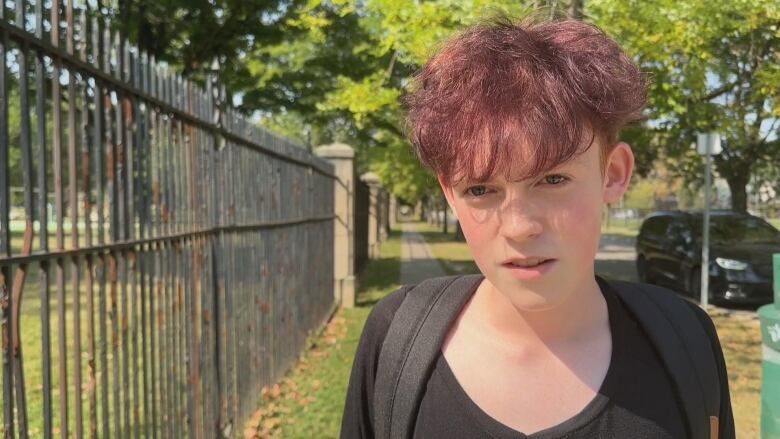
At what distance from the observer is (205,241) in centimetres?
377

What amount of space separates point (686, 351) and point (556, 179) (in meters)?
0.44

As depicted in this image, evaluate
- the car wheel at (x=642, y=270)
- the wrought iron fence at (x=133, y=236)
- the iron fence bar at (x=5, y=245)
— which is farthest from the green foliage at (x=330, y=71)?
the iron fence bar at (x=5, y=245)

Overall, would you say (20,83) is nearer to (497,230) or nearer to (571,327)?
(497,230)

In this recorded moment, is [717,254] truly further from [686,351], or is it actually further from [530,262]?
[530,262]

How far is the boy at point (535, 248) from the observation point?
1.13 meters

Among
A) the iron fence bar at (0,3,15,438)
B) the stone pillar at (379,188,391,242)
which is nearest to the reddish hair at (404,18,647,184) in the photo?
the iron fence bar at (0,3,15,438)

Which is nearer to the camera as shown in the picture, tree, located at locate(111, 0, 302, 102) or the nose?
the nose

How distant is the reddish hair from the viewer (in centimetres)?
111

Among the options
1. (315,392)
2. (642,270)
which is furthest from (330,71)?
(315,392)

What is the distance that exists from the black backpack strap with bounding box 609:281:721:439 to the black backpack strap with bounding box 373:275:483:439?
380 mm

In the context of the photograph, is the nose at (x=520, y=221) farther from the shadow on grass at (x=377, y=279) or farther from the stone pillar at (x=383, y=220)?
the stone pillar at (x=383, y=220)

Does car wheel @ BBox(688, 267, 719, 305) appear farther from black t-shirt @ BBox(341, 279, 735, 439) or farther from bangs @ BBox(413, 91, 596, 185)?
bangs @ BBox(413, 91, 596, 185)

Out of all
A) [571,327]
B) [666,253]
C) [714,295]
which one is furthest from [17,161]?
[666,253]

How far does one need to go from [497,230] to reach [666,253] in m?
11.0
